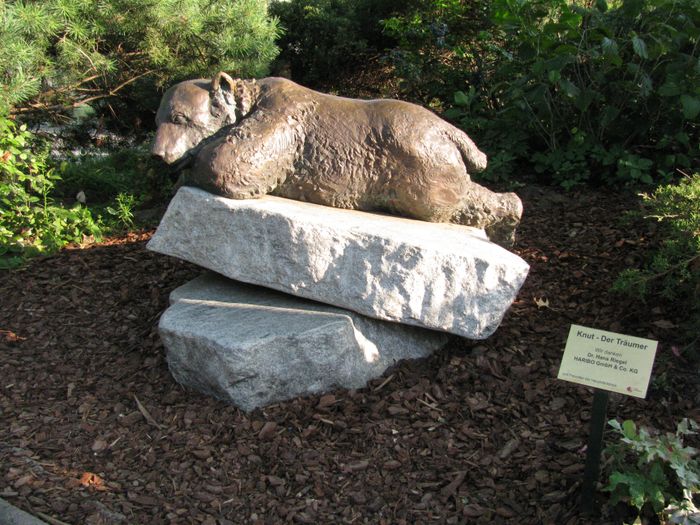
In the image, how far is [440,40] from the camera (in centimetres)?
702

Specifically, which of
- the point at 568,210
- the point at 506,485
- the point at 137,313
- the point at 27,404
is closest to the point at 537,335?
the point at 506,485

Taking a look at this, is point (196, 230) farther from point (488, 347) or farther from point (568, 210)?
point (568, 210)

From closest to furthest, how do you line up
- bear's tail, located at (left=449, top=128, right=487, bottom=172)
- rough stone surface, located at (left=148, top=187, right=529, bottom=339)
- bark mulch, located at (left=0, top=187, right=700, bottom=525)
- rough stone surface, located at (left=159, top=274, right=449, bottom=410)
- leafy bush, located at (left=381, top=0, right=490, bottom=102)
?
1. bark mulch, located at (left=0, top=187, right=700, bottom=525)
2. rough stone surface, located at (left=159, top=274, right=449, bottom=410)
3. rough stone surface, located at (left=148, top=187, right=529, bottom=339)
4. bear's tail, located at (left=449, top=128, right=487, bottom=172)
5. leafy bush, located at (left=381, top=0, right=490, bottom=102)

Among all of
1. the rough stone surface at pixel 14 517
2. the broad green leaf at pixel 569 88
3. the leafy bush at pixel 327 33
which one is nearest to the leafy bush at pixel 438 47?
the leafy bush at pixel 327 33

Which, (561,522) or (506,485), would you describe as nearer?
(561,522)

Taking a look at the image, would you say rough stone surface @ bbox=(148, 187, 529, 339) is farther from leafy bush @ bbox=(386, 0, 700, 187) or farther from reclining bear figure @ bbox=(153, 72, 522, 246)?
leafy bush @ bbox=(386, 0, 700, 187)

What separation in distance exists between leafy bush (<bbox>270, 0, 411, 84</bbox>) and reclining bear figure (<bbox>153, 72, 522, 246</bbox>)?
393 centimetres

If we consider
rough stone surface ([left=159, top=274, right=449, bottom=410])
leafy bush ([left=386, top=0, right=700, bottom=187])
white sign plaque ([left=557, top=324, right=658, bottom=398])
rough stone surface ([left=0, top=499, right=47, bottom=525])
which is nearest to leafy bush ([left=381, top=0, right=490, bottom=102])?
leafy bush ([left=386, top=0, right=700, bottom=187])

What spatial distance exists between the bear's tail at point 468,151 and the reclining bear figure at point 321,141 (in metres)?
0.05

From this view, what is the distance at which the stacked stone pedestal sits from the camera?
11.9ft

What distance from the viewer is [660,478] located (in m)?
2.65

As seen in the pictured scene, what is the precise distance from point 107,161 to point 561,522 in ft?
17.6

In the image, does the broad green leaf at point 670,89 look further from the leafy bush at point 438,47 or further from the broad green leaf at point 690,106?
the leafy bush at point 438,47

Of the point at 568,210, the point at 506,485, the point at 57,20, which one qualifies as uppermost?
the point at 57,20
